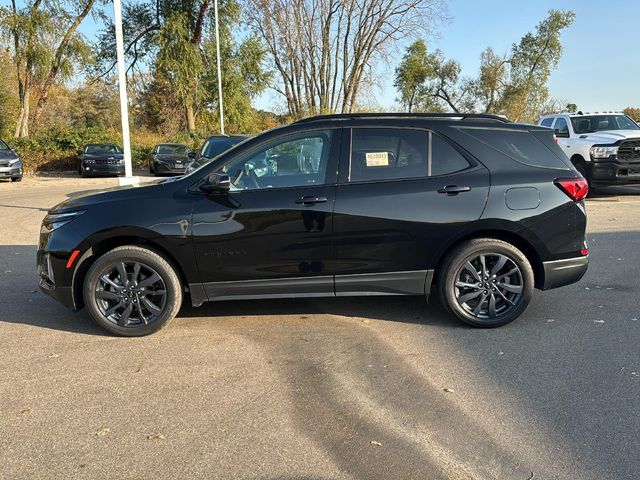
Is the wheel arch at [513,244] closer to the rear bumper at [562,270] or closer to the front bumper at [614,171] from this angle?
the rear bumper at [562,270]

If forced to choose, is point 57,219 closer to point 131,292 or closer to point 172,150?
point 131,292

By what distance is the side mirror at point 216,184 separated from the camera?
4.33m

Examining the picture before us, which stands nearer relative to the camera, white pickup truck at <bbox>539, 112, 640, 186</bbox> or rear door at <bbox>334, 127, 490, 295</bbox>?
rear door at <bbox>334, 127, 490, 295</bbox>

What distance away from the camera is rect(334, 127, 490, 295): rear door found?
14.6ft

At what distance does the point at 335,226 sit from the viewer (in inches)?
174

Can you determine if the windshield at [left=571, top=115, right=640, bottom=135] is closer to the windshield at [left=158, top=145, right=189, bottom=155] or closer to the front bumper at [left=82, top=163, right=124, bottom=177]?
the windshield at [left=158, top=145, right=189, bottom=155]

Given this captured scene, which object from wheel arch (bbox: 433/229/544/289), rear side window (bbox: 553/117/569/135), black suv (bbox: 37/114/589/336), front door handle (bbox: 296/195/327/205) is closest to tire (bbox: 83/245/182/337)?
black suv (bbox: 37/114/589/336)

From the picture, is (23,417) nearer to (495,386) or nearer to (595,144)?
(495,386)

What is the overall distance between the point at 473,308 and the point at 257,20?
33140 mm

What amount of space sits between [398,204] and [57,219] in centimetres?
290

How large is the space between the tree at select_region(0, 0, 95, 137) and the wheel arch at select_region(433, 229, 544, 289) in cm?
2871

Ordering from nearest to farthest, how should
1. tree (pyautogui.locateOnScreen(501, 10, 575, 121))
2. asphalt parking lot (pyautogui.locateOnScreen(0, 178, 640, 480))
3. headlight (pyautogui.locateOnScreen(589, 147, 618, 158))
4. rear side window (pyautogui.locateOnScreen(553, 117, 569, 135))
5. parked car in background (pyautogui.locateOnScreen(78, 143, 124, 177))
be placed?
asphalt parking lot (pyautogui.locateOnScreen(0, 178, 640, 480))
headlight (pyautogui.locateOnScreen(589, 147, 618, 158))
rear side window (pyautogui.locateOnScreen(553, 117, 569, 135))
parked car in background (pyautogui.locateOnScreen(78, 143, 124, 177))
tree (pyautogui.locateOnScreen(501, 10, 575, 121))

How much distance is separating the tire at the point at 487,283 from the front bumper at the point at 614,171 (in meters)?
9.66

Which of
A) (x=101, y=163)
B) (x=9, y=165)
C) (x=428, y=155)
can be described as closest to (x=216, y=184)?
(x=428, y=155)
